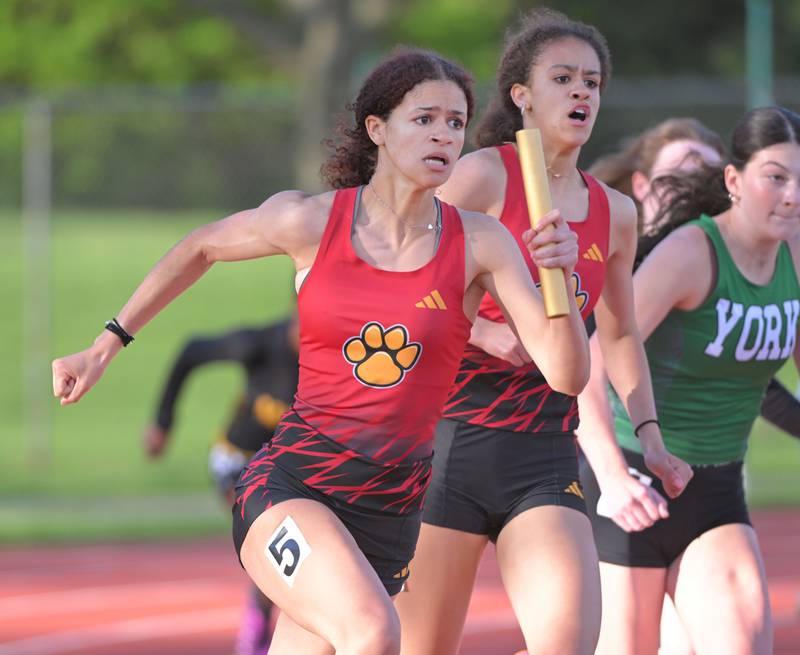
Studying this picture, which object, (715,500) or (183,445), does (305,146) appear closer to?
(183,445)

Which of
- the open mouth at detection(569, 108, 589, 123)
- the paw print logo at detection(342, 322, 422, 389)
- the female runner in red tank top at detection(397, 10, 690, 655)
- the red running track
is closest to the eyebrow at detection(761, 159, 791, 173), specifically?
the female runner in red tank top at detection(397, 10, 690, 655)

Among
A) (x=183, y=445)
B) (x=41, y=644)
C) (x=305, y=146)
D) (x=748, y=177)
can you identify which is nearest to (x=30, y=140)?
(x=183, y=445)

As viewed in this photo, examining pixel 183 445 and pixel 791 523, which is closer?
pixel 791 523

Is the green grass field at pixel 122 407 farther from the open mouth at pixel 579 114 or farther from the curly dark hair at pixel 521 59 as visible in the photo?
the open mouth at pixel 579 114

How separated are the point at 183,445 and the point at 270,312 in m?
3.89

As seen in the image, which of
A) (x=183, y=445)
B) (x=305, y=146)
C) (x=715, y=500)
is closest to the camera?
(x=715, y=500)

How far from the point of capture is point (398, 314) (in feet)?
14.5

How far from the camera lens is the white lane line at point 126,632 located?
335 inches

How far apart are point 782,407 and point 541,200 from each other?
7.43ft

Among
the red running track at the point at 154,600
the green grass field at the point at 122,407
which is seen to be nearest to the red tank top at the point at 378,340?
the red running track at the point at 154,600

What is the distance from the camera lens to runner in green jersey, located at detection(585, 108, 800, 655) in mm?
5273

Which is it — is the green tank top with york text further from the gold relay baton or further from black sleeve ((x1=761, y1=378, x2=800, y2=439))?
the gold relay baton

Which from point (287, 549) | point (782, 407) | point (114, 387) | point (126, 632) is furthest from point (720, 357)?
point (114, 387)

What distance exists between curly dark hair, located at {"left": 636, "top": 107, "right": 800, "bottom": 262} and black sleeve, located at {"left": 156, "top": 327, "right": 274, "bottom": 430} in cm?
314
